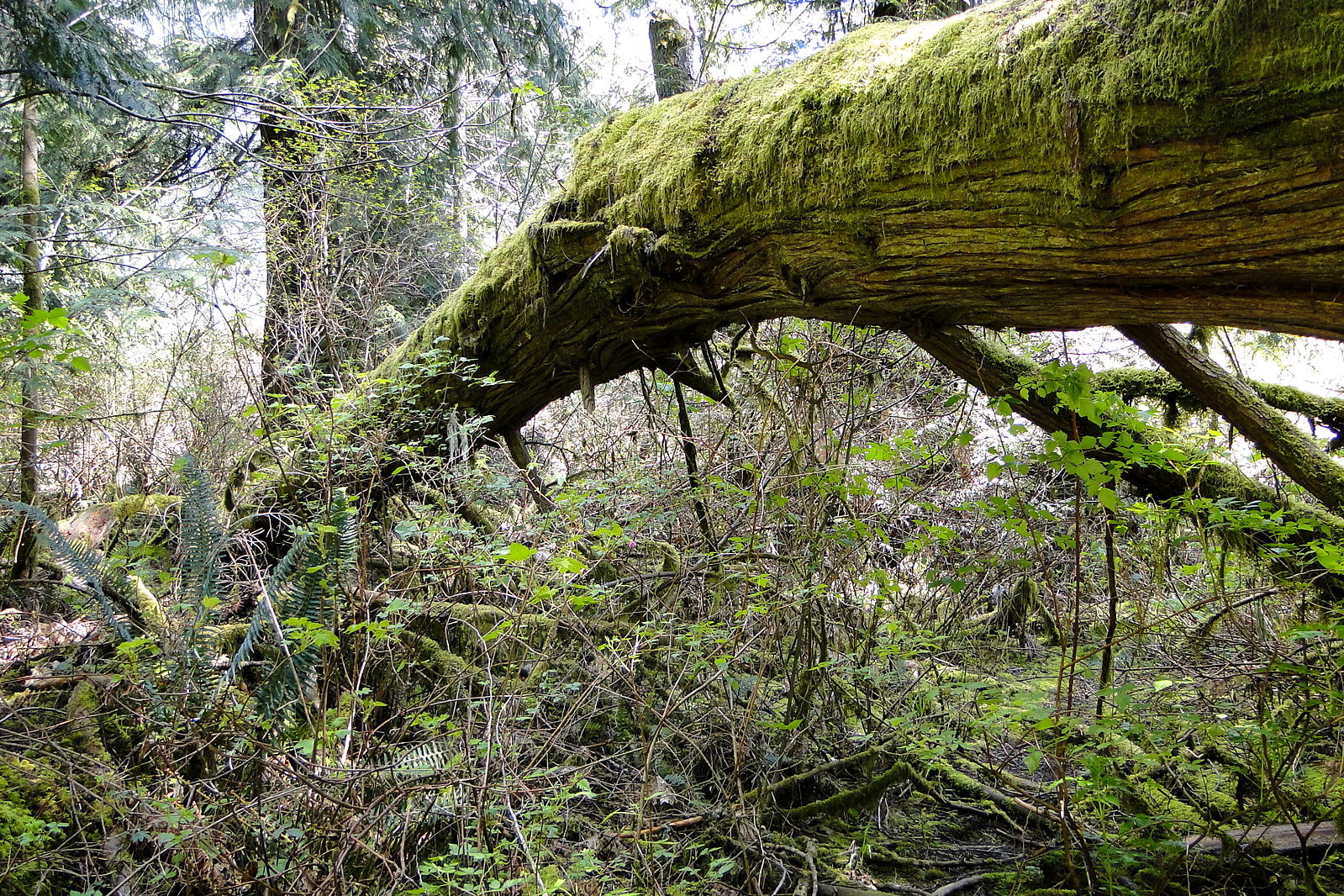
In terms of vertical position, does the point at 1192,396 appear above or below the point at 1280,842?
above

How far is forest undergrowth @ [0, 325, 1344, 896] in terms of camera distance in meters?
2.23

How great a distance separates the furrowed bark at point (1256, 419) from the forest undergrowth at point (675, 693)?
26cm

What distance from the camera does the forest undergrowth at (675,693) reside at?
2.23m

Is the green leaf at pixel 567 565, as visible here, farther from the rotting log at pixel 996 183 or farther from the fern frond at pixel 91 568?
the fern frond at pixel 91 568

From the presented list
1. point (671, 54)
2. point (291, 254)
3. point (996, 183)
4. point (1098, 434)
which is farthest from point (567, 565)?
point (671, 54)

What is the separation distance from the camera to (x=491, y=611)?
3.50 m

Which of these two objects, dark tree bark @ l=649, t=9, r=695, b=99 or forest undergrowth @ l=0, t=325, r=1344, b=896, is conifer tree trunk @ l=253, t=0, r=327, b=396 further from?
dark tree bark @ l=649, t=9, r=695, b=99

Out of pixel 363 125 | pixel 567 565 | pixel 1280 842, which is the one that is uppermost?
pixel 363 125

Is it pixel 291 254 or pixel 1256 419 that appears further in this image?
pixel 291 254

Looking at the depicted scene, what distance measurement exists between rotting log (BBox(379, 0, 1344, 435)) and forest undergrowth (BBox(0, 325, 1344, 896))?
0.40 meters

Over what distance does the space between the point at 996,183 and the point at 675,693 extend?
201 cm

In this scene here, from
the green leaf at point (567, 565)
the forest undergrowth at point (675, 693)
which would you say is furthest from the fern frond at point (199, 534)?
the green leaf at point (567, 565)

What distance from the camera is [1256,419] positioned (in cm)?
266

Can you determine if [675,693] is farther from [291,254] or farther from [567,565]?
[291,254]
